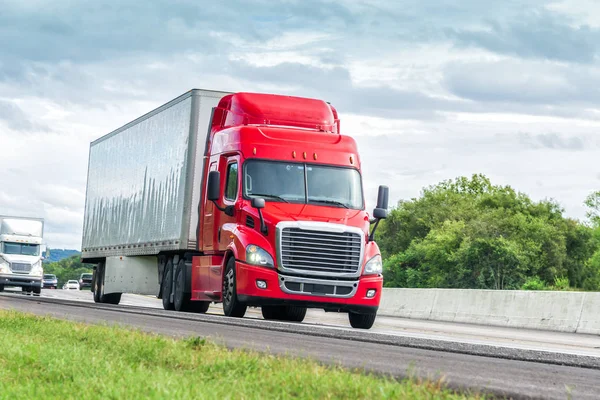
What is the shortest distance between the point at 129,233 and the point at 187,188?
5764 mm

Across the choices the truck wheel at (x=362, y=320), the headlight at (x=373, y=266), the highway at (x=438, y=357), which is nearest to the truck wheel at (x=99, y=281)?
the truck wheel at (x=362, y=320)

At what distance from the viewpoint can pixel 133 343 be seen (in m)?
11.2

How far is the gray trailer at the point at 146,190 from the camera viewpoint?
944 inches

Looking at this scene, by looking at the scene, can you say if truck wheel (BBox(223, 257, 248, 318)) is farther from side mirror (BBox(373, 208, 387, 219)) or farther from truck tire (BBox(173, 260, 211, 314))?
truck tire (BBox(173, 260, 211, 314))

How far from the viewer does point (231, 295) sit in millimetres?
20547

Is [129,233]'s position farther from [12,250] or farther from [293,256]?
[12,250]

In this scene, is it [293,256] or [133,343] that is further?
[293,256]

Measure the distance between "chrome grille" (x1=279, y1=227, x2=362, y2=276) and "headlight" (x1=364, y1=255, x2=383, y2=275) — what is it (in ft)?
1.31

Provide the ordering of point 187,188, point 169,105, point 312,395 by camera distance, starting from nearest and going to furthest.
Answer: point 312,395
point 187,188
point 169,105

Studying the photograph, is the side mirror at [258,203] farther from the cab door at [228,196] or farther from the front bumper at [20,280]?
the front bumper at [20,280]

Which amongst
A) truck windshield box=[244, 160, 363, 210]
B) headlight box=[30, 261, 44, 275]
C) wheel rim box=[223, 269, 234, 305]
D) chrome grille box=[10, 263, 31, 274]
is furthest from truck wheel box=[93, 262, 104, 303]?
headlight box=[30, 261, 44, 275]

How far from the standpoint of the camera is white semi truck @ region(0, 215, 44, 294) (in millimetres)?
52375

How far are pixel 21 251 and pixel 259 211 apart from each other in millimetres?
35897

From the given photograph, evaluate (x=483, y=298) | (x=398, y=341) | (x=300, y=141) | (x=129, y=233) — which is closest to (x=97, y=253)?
(x=129, y=233)
